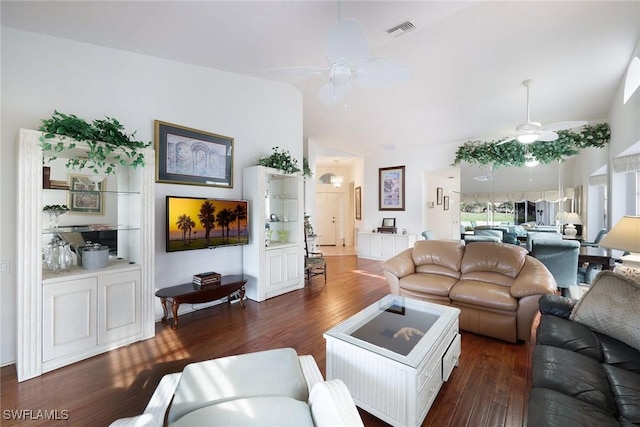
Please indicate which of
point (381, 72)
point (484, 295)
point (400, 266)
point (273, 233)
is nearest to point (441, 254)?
point (400, 266)

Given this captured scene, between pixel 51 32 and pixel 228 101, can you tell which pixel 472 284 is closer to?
pixel 228 101

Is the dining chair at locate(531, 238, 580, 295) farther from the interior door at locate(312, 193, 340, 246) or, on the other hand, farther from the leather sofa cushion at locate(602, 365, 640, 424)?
the interior door at locate(312, 193, 340, 246)

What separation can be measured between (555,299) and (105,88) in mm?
4804

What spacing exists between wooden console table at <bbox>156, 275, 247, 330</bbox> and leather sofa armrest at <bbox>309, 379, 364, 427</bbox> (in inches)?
95.2

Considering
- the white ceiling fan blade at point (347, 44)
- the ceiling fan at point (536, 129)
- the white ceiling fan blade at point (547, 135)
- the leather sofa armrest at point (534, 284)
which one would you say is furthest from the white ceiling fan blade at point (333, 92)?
the white ceiling fan blade at point (547, 135)

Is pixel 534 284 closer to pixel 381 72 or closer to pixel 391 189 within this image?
pixel 381 72

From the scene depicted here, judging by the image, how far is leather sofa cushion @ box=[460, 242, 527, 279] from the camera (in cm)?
318

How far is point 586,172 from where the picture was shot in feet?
19.4

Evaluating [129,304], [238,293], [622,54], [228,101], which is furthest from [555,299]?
[228,101]

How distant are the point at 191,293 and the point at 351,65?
9.50ft

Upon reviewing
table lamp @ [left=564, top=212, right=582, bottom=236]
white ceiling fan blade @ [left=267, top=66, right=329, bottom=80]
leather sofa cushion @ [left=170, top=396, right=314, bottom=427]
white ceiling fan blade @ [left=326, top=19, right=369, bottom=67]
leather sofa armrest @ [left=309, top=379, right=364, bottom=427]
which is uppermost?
white ceiling fan blade @ [left=267, top=66, right=329, bottom=80]

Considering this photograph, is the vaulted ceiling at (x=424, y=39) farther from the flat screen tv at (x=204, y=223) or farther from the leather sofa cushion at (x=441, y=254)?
the leather sofa cushion at (x=441, y=254)

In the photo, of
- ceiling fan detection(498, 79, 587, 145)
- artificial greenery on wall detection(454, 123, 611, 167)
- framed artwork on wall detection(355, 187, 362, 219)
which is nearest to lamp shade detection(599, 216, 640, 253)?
ceiling fan detection(498, 79, 587, 145)

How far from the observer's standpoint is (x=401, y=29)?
2.80 metres
